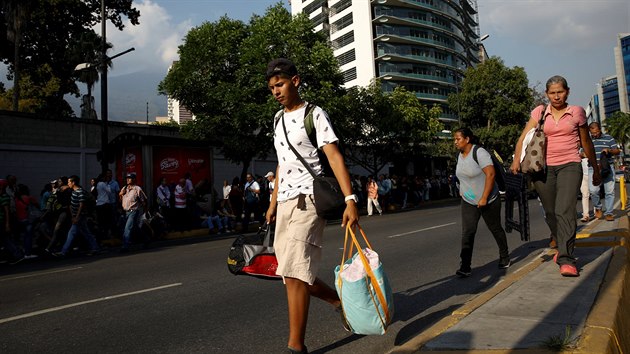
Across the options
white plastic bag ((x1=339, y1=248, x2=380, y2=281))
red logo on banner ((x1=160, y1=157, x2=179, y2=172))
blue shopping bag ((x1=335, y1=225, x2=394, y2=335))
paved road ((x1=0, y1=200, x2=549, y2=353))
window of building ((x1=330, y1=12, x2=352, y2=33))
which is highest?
window of building ((x1=330, y1=12, x2=352, y2=33))

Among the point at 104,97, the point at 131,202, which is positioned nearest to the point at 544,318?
the point at 131,202

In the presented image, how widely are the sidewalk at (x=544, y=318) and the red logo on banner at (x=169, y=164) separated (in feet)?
43.6

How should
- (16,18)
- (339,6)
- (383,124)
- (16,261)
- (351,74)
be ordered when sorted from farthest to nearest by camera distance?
(339,6) → (351,74) → (383,124) → (16,18) → (16,261)

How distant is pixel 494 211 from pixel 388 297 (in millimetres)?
3085

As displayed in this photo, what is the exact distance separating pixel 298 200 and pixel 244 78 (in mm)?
17381

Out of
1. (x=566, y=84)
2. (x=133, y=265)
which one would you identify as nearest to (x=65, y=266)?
(x=133, y=265)

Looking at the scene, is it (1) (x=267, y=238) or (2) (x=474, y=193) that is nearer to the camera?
(1) (x=267, y=238)

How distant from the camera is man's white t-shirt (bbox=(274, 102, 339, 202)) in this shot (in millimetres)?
3004

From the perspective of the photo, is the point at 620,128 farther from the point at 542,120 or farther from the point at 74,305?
the point at 74,305

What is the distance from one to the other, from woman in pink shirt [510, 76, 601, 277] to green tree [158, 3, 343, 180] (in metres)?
14.1

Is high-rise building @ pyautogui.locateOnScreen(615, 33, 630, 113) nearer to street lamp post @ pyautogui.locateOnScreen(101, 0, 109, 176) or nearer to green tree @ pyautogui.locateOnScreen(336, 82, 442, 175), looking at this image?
green tree @ pyautogui.locateOnScreen(336, 82, 442, 175)

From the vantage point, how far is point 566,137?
473 cm

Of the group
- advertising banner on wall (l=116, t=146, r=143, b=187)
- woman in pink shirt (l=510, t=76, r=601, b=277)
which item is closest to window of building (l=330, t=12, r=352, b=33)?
advertising banner on wall (l=116, t=146, r=143, b=187)

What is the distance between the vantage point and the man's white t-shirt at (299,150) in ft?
9.86
